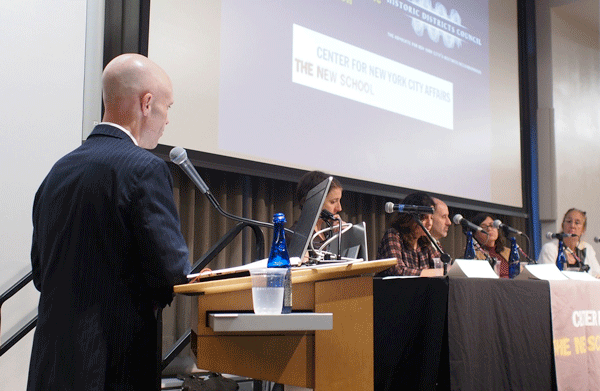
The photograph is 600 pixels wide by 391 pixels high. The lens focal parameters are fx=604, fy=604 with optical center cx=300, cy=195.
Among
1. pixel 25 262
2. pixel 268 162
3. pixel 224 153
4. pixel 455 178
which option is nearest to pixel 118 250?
pixel 25 262

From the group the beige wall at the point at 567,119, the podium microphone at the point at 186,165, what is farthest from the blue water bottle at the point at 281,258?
the beige wall at the point at 567,119

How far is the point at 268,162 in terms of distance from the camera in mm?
3703

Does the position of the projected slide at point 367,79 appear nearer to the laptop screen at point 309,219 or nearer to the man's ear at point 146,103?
the laptop screen at point 309,219

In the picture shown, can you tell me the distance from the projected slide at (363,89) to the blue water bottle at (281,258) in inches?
77.9

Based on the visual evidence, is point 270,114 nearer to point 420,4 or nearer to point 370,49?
point 370,49

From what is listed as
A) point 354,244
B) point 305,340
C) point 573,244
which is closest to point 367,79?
point 354,244

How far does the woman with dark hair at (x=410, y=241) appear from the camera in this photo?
10.2 ft

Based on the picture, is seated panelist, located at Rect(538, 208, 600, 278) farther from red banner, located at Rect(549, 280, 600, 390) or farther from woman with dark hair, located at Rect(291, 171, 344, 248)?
woman with dark hair, located at Rect(291, 171, 344, 248)

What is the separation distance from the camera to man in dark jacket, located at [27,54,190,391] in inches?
49.6

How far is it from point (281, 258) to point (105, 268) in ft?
1.36

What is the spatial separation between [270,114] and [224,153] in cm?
44

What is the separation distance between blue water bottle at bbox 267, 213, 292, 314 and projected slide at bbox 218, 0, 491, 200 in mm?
1979

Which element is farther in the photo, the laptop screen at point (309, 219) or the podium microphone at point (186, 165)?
the podium microphone at point (186, 165)

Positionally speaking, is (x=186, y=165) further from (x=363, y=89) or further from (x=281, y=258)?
(x=363, y=89)
